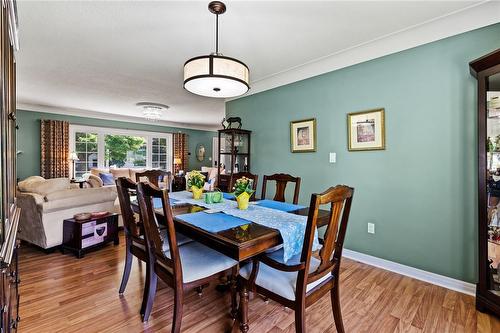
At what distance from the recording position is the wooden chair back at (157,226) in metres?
1.30

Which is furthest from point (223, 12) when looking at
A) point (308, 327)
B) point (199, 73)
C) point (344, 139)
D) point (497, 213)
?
point (497, 213)

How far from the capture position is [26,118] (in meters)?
5.41

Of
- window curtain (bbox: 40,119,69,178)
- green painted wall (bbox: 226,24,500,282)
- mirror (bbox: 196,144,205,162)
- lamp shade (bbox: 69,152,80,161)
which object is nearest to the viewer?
green painted wall (bbox: 226,24,500,282)

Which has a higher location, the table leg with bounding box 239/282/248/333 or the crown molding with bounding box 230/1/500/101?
the crown molding with bounding box 230/1/500/101

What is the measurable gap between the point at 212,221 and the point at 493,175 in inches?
80.0

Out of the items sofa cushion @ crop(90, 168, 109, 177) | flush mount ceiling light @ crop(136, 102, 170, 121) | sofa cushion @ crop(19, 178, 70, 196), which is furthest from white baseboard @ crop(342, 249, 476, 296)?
sofa cushion @ crop(90, 168, 109, 177)

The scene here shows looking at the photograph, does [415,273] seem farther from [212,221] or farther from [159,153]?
[159,153]

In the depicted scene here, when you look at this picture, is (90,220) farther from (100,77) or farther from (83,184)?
(83,184)

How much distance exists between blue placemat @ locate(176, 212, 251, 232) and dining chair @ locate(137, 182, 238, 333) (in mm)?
155

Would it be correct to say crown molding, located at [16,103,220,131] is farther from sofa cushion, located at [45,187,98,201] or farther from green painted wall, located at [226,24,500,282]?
green painted wall, located at [226,24,500,282]

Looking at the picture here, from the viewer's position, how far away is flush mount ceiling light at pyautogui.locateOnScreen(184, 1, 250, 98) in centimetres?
174

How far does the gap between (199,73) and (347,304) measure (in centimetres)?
206

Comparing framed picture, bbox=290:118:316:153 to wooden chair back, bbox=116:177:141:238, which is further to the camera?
framed picture, bbox=290:118:316:153

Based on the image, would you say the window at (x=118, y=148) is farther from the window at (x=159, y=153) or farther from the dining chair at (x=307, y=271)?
the dining chair at (x=307, y=271)
